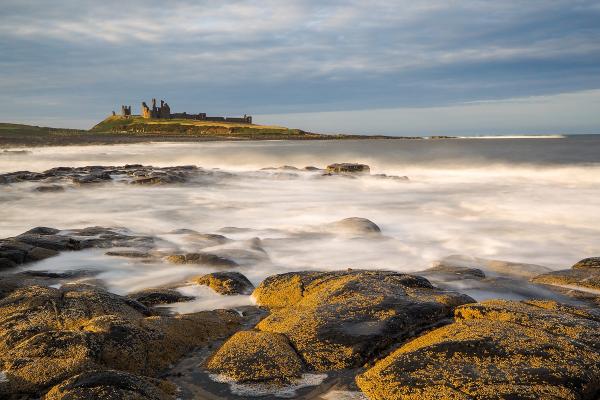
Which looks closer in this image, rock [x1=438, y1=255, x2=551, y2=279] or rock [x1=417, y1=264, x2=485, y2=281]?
rock [x1=417, y1=264, x2=485, y2=281]

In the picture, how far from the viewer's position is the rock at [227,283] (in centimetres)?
690

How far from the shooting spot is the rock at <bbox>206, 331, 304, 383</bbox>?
4180 millimetres

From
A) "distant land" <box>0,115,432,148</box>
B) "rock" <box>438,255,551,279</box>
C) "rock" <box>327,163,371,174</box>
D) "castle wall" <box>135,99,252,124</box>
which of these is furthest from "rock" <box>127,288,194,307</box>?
"castle wall" <box>135,99,252,124</box>

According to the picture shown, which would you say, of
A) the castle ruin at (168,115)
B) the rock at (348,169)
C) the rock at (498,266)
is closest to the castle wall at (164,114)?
the castle ruin at (168,115)

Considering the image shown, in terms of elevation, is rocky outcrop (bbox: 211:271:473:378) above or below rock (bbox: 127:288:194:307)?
above

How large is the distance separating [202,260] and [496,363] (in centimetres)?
587

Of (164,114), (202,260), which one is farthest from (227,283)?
(164,114)

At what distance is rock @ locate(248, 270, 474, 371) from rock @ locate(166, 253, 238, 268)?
2.40 meters

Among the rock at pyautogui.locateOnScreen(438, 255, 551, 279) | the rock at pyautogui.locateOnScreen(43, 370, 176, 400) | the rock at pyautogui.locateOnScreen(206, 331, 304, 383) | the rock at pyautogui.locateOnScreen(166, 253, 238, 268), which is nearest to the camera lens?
the rock at pyautogui.locateOnScreen(43, 370, 176, 400)

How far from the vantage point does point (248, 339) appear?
187 inches

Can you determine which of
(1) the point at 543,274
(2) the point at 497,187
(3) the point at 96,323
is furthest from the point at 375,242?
(2) the point at 497,187

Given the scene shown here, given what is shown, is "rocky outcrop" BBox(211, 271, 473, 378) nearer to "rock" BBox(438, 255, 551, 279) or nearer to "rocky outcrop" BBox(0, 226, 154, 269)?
"rock" BBox(438, 255, 551, 279)

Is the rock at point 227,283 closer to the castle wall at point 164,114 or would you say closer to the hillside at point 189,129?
the hillside at point 189,129

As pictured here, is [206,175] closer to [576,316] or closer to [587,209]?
[587,209]
